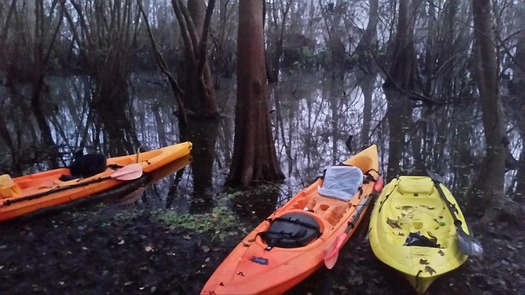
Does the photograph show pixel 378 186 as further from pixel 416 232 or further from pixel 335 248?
pixel 335 248

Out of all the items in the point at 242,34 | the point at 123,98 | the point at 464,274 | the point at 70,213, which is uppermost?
the point at 242,34

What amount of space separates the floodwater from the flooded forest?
51 millimetres

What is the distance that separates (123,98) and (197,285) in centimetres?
1194

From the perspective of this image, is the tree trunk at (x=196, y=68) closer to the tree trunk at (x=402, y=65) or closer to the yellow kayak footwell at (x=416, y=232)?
the tree trunk at (x=402, y=65)

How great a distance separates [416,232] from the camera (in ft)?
14.0

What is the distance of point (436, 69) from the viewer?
1506 cm

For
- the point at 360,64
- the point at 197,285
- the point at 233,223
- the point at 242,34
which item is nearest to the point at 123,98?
the point at 242,34

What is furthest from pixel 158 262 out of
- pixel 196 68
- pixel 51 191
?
pixel 196 68

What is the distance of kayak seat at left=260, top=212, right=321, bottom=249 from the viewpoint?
13.2ft

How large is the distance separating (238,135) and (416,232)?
2935 millimetres

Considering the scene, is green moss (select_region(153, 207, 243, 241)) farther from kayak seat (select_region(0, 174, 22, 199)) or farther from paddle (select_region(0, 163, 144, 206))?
kayak seat (select_region(0, 174, 22, 199))

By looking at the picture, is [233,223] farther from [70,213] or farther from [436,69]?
[436,69]

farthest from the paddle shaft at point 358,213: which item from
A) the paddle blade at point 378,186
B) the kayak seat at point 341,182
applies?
the paddle blade at point 378,186

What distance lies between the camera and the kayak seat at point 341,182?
532 cm
